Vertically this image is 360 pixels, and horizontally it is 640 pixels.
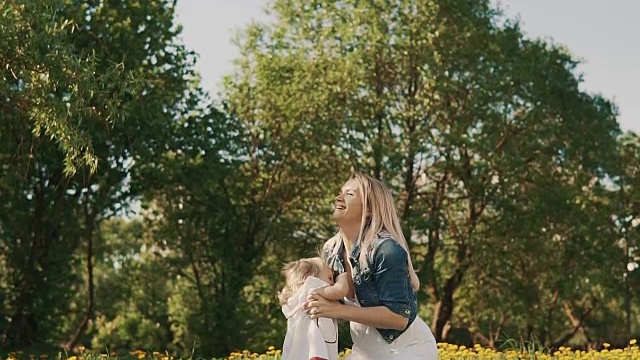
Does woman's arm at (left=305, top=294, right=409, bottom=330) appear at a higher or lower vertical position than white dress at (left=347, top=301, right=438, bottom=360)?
higher

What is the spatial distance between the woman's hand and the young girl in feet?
0.10

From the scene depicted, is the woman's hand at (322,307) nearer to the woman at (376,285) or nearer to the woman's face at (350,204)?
the woman at (376,285)

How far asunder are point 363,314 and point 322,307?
0.64 feet

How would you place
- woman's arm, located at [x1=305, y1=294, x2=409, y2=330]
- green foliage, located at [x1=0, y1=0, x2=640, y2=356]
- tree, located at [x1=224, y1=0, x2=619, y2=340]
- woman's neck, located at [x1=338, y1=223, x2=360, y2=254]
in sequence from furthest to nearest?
tree, located at [x1=224, y1=0, x2=619, y2=340]
green foliage, located at [x1=0, y1=0, x2=640, y2=356]
woman's neck, located at [x1=338, y1=223, x2=360, y2=254]
woman's arm, located at [x1=305, y1=294, x2=409, y2=330]

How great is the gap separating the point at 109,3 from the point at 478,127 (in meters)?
9.70

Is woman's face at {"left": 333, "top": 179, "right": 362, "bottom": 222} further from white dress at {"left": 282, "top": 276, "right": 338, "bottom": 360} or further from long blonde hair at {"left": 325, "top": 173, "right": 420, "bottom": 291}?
white dress at {"left": 282, "top": 276, "right": 338, "bottom": 360}

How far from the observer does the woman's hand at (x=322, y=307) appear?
433 centimetres

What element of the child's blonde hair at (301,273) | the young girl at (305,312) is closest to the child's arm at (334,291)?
the young girl at (305,312)

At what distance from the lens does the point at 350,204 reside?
179 inches

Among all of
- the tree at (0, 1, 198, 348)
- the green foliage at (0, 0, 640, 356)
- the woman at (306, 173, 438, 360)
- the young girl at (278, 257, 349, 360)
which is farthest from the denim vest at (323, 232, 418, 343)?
the green foliage at (0, 0, 640, 356)

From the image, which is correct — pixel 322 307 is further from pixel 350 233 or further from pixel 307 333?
pixel 350 233

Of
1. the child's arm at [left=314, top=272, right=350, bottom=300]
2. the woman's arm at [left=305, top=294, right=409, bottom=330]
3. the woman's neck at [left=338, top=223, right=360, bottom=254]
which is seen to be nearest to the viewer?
the woman's arm at [left=305, top=294, right=409, bottom=330]

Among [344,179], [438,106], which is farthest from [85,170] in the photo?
[438,106]

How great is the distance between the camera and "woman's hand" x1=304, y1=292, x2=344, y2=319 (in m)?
4.33
